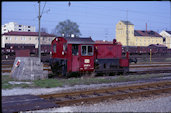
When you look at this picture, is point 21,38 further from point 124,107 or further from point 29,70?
point 124,107

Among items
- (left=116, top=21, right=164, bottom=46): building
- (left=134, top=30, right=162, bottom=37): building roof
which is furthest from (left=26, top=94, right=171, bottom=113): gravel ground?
(left=134, top=30, right=162, bottom=37): building roof

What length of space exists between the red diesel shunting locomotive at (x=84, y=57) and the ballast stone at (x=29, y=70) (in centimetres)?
180

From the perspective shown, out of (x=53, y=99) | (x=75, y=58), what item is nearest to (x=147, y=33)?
(x=75, y=58)

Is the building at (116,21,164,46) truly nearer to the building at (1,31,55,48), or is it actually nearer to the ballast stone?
the building at (1,31,55,48)

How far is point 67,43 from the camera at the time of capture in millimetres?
14836

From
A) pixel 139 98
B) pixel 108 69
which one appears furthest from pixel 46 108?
pixel 108 69

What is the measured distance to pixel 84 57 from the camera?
50.1ft

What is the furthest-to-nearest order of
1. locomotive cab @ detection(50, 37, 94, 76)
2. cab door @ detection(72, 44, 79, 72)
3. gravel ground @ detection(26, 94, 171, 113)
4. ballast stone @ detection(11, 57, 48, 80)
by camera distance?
cab door @ detection(72, 44, 79, 72) < locomotive cab @ detection(50, 37, 94, 76) < ballast stone @ detection(11, 57, 48, 80) < gravel ground @ detection(26, 94, 171, 113)

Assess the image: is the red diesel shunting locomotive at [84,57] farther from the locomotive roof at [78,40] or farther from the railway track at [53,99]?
the railway track at [53,99]

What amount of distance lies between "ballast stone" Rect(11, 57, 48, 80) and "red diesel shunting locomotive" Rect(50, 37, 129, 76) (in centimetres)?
180

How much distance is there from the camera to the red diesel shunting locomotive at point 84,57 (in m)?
14.9

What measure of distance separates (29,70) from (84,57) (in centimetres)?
397

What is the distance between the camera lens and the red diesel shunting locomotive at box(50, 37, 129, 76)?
1493cm

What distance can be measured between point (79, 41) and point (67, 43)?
96cm
